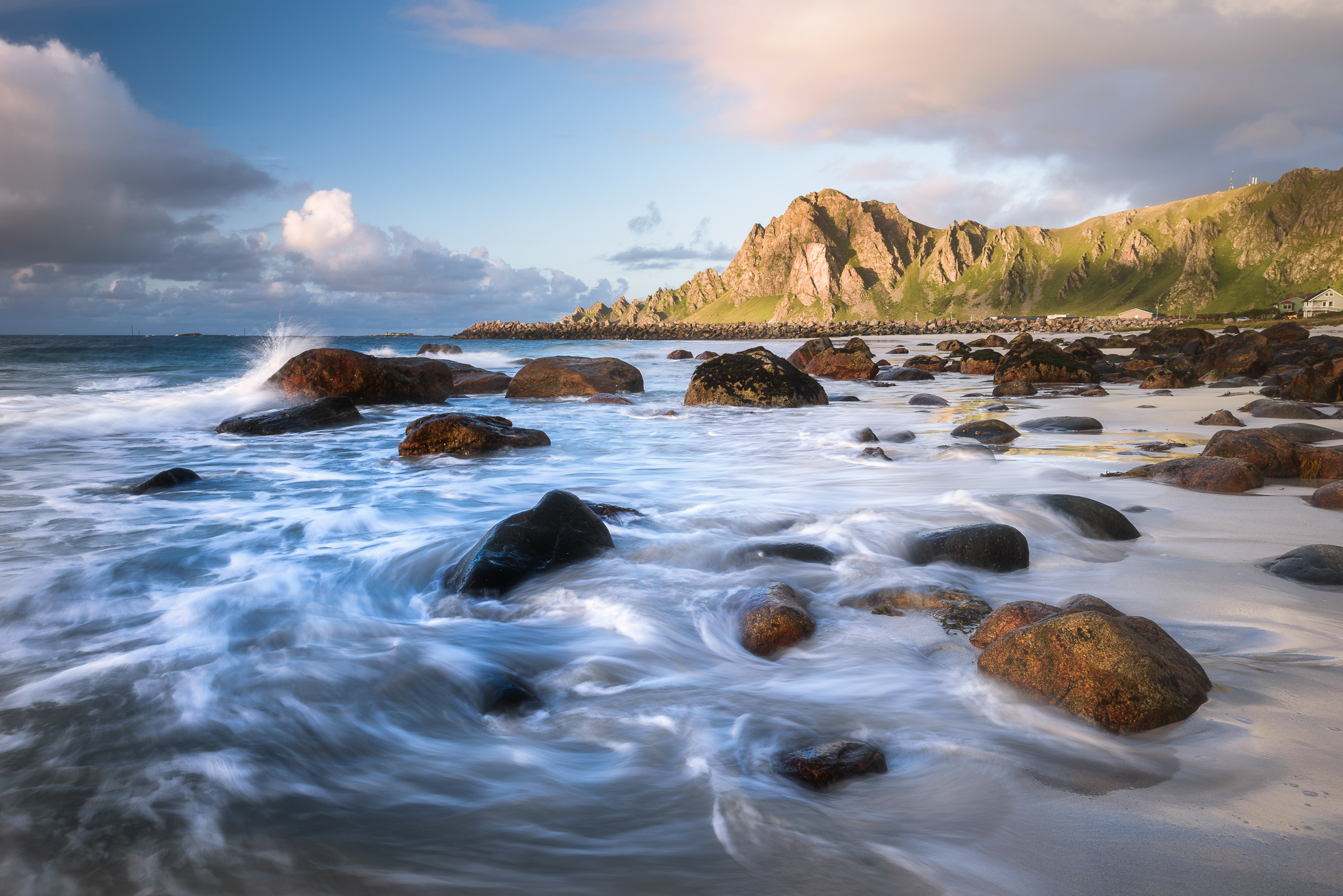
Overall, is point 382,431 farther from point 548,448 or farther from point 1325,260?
point 1325,260

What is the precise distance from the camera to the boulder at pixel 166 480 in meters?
6.54

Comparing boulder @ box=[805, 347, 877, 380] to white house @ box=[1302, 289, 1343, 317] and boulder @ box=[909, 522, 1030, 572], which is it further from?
white house @ box=[1302, 289, 1343, 317]

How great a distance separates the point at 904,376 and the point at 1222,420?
1044cm

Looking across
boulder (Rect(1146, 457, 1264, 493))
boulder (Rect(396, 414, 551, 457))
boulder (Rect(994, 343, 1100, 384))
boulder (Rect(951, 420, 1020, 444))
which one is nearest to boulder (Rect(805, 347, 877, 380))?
boulder (Rect(994, 343, 1100, 384))

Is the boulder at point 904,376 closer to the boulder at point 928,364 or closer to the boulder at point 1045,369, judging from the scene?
the boulder at point 1045,369

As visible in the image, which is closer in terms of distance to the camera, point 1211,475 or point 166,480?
point 1211,475

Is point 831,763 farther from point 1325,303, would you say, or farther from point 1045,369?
point 1325,303

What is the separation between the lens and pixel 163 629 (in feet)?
11.4

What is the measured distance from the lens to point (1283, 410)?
8570 mm

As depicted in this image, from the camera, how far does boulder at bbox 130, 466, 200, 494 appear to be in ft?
21.4

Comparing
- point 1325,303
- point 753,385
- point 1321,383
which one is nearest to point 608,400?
point 753,385

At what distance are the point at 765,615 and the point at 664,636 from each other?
0.52m

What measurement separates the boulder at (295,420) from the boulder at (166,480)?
365 cm

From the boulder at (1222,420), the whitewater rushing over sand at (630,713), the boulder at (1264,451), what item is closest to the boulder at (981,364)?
the boulder at (1222,420)
